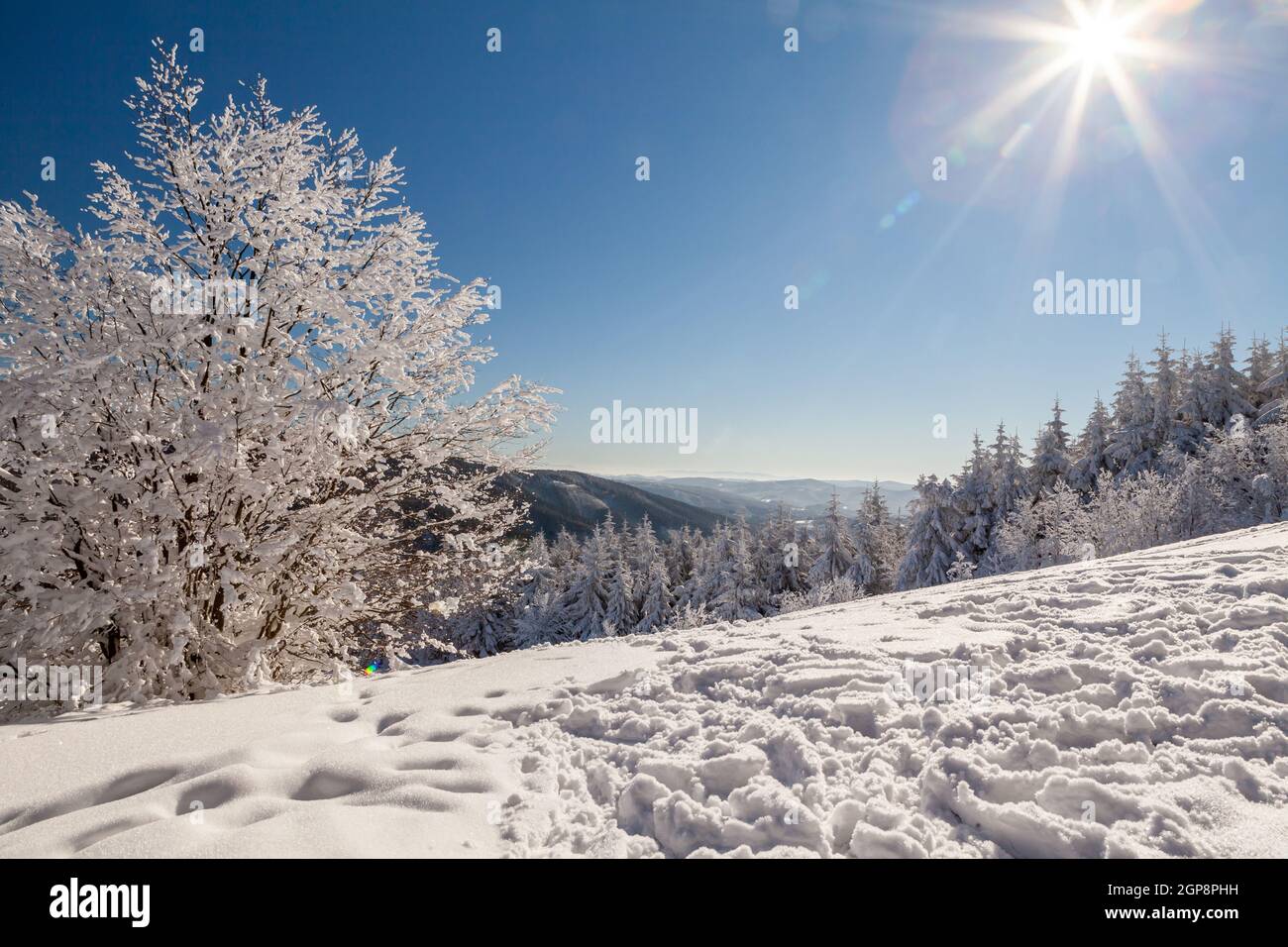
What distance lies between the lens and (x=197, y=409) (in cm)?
512

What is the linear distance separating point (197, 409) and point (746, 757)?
5876mm

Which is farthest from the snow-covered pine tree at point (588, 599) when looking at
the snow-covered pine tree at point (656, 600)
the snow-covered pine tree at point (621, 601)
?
the snow-covered pine tree at point (656, 600)

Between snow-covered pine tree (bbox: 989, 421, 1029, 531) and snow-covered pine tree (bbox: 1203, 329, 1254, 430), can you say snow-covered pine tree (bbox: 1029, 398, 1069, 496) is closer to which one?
snow-covered pine tree (bbox: 989, 421, 1029, 531)

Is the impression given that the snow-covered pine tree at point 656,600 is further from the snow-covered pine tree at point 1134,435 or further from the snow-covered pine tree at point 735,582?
the snow-covered pine tree at point 1134,435

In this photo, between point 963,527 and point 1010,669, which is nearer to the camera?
point 1010,669

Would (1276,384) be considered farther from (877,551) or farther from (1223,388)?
(877,551)

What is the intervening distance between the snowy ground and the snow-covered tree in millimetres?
1370

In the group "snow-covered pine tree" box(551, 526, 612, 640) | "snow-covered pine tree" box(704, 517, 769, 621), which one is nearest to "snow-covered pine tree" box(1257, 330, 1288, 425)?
"snow-covered pine tree" box(704, 517, 769, 621)

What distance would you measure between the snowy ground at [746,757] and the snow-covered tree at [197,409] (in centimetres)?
137

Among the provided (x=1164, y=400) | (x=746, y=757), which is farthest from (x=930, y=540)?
(x=746, y=757)

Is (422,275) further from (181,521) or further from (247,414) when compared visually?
(181,521)
